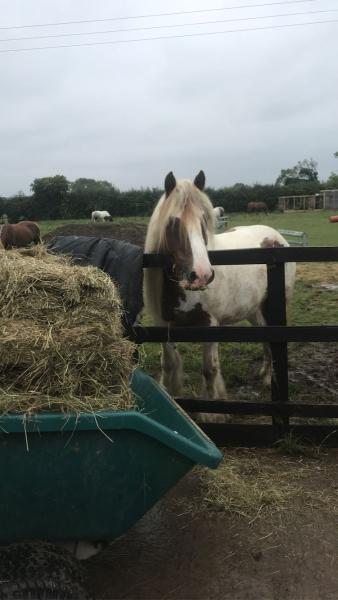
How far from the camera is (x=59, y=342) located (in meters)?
2.10

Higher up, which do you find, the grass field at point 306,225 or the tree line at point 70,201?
the tree line at point 70,201

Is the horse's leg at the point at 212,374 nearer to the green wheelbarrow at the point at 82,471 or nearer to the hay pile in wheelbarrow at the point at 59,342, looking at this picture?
the hay pile in wheelbarrow at the point at 59,342

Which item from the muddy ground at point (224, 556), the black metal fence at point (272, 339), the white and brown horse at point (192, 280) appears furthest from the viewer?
the black metal fence at point (272, 339)

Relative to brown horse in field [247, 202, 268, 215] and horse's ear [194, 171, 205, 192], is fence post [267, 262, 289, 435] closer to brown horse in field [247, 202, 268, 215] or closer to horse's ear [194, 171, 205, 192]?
horse's ear [194, 171, 205, 192]

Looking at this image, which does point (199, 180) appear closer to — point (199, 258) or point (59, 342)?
point (199, 258)

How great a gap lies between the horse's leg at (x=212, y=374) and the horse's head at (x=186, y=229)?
0.74m

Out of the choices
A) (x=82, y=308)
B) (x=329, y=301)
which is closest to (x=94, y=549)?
(x=82, y=308)

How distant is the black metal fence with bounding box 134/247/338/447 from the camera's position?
355cm

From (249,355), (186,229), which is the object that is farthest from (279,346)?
(249,355)

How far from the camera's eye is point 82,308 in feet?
7.79

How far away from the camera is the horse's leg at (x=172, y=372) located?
4.31 metres

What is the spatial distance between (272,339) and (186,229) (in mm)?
982

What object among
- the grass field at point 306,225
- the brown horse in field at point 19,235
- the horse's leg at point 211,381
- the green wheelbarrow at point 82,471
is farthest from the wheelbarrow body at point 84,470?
the grass field at point 306,225

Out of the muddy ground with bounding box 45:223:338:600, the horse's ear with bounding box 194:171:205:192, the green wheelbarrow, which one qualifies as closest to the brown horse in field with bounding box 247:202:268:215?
the horse's ear with bounding box 194:171:205:192
